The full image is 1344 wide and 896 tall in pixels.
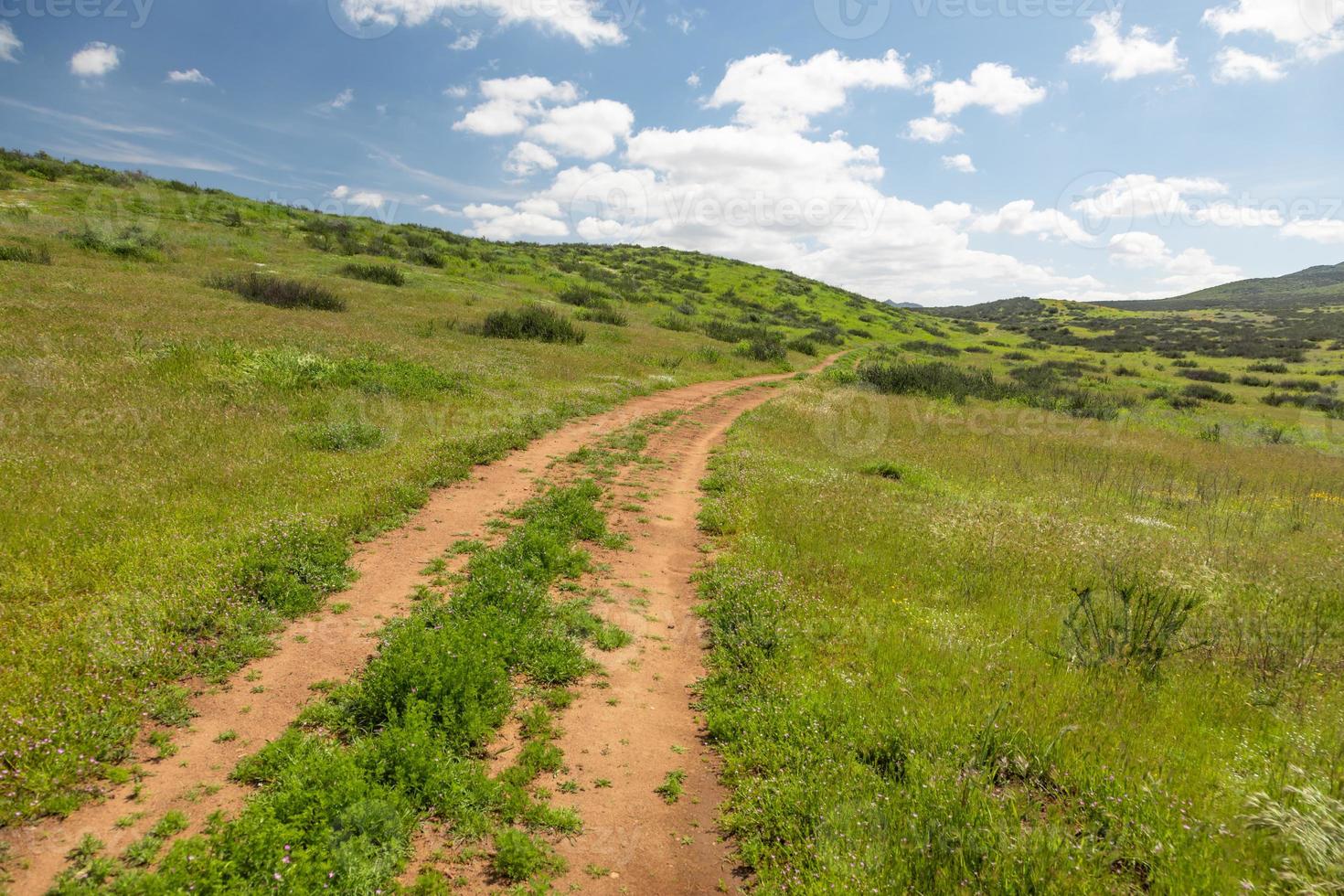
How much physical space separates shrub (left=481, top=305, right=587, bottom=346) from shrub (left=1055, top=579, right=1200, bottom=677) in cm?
2622

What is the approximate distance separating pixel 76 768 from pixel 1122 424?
33.1 metres

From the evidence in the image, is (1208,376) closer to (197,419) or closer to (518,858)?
(518,858)

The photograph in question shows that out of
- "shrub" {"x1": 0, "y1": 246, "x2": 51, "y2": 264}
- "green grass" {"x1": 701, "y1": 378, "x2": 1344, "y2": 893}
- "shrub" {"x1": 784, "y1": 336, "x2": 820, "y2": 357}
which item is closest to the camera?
"green grass" {"x1": 701, "y1": 378, "x2": 1344, "y2": 893}

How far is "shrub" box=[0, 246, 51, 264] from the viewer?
2316cm

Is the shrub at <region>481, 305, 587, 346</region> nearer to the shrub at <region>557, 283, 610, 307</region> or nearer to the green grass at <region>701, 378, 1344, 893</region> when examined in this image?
the shrub at <region>557, 283, 610, 307</region>

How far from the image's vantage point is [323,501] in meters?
9.34

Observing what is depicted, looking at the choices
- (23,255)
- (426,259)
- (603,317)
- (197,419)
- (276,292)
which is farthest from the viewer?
(426,259)

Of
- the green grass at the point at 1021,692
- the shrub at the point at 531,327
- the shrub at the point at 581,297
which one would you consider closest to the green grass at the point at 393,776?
the green grass at the point at 1021,692

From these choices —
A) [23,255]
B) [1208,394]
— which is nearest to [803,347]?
[1208,394]

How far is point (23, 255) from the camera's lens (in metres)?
23.6

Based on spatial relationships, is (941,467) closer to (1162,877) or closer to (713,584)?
(713,584)

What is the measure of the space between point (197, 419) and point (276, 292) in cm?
1770

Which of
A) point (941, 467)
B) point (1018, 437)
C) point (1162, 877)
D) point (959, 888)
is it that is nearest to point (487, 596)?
point (959, 888)

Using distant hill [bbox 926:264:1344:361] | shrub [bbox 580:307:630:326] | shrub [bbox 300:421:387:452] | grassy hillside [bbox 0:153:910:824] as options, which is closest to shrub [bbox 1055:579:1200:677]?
grassy hillside [bbox 0:153:910:824]
